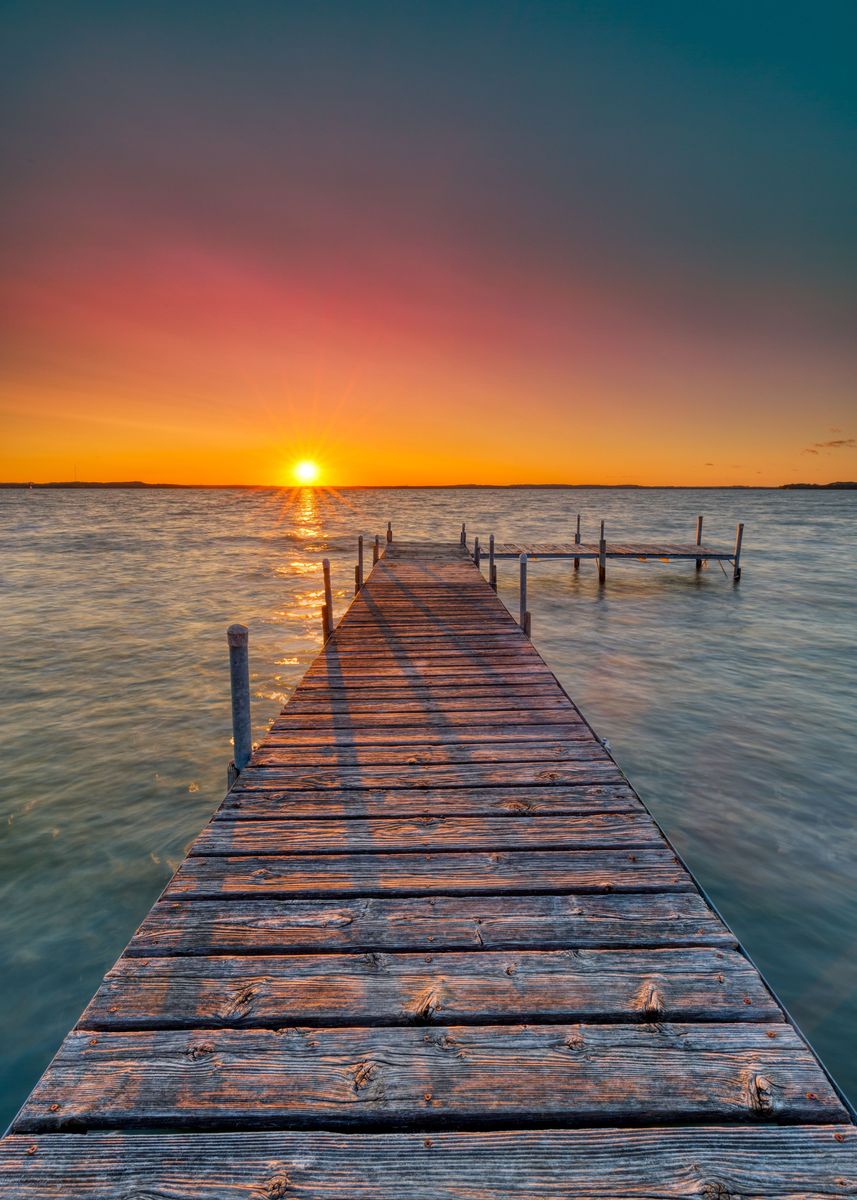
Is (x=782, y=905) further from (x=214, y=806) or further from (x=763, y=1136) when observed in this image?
(x=214, y=806)

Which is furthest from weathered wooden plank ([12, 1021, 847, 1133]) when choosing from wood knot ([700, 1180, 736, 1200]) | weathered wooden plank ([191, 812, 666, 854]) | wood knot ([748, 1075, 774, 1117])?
weathered wooden plank ([191, 812, 666, 854])

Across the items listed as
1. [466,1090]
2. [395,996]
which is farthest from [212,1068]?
[466,1090]

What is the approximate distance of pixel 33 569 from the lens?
102 feet

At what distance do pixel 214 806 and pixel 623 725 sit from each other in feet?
22.9

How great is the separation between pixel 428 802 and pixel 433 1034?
200 cm

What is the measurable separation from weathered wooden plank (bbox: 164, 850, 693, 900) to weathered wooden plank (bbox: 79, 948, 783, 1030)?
1.66ft

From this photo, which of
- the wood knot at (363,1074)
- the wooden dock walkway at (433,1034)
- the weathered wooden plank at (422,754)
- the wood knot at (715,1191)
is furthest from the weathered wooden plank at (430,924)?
the weathered wooden plank at (422,754)

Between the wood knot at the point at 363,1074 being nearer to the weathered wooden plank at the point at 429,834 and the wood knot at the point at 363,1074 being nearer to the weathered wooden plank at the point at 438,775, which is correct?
the weathered wooden plank at the point at 429,834

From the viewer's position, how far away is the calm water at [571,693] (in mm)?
5469

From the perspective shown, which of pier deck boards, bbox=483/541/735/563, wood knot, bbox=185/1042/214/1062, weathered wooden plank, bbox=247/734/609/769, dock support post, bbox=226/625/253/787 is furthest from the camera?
pier deck boards, bbox=483/541/735/563

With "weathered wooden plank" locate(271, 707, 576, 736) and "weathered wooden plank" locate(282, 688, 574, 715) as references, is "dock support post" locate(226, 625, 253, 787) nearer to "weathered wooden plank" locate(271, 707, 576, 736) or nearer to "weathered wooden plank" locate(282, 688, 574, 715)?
"weathered wooden plank" locate(271, 707, 576, 736)

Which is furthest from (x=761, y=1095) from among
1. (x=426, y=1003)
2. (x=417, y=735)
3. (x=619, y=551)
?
(x=619, y=551)

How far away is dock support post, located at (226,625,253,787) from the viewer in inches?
213

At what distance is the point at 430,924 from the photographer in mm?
3098
